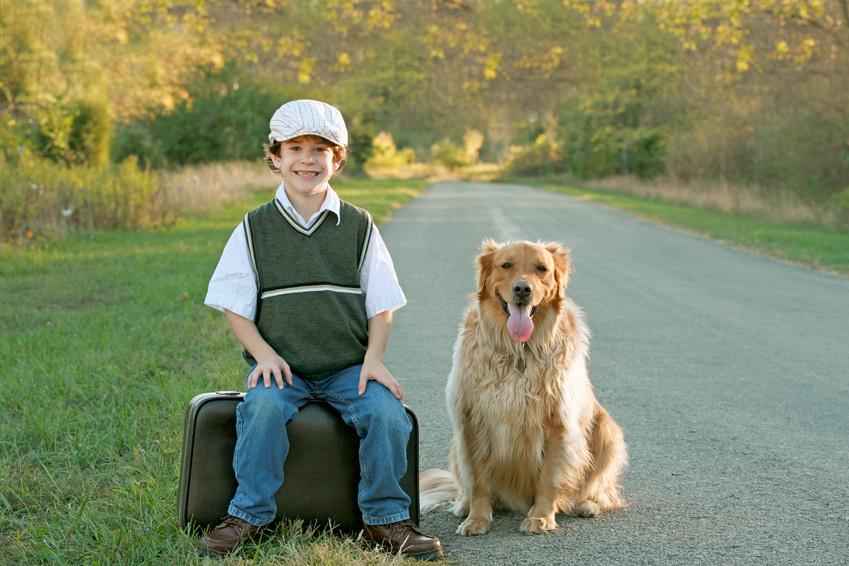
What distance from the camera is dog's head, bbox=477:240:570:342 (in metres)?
4.52

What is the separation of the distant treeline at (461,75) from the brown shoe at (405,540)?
1359cm

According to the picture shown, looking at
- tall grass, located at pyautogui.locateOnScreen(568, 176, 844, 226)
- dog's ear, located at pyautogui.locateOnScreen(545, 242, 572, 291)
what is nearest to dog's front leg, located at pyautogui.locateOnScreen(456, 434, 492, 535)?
dog's ear, located at pyautogui.locateOnScreen(545, 242, 572, 291)

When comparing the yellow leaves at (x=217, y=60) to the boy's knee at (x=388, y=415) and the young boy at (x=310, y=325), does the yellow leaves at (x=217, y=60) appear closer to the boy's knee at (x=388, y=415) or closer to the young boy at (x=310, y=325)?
the young boy at (x=310, y=325)

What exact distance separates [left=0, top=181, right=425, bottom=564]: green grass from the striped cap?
1.66 m

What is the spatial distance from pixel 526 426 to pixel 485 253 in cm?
87

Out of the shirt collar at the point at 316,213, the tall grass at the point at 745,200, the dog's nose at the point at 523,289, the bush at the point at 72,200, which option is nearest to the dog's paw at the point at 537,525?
the dog's nose at the point at 523,289

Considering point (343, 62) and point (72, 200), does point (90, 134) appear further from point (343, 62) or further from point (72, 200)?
point (343, 62)

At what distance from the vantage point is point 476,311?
4812mm

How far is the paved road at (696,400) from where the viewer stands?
4340 mm

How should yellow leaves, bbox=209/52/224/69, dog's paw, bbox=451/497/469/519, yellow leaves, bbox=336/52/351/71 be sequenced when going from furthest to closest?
yellow leaves, bbox=209/52/224/69 → yellow leaves, bbox=336/52/351/71 → dog's paw, bbox=451/497/469/519

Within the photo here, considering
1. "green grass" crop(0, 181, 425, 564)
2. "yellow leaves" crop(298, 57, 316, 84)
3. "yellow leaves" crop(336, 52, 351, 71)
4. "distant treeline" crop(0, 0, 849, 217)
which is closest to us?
"green grass" crop(0, 181, 425, 564)

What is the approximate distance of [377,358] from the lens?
13.8ft

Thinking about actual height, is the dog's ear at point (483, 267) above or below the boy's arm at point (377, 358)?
above

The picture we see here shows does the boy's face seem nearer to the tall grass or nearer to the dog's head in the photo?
the dog's head
